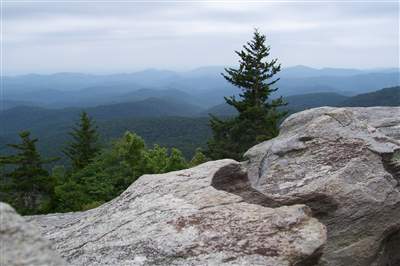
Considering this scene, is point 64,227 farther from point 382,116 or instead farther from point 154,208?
point 382,116

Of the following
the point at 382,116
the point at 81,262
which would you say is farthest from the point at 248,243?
the point at 382,116

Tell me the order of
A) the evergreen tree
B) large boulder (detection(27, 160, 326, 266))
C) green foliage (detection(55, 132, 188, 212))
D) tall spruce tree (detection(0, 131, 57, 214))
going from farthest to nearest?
tall spruce tree (detection(0, 131, 57, 214)) → the evergreen tree → green foliage (detection(55, 132, 188, 212)) → large boulder (detection(27, 160, 326, 266))

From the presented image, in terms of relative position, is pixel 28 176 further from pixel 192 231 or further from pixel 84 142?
pixel 192 231

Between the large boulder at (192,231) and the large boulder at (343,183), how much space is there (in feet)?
6.22

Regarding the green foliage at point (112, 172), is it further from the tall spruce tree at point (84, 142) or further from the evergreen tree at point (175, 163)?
the tall spruce tree at point (84, 142)

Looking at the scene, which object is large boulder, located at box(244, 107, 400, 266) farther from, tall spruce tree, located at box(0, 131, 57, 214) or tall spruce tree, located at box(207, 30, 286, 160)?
tall spruce tree, located at box(0, 131, 57, 214)

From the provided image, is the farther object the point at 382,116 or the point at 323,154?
the point at 382,116

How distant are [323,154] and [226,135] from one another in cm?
4301

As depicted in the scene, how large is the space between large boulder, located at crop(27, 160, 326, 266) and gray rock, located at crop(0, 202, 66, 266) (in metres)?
3.11

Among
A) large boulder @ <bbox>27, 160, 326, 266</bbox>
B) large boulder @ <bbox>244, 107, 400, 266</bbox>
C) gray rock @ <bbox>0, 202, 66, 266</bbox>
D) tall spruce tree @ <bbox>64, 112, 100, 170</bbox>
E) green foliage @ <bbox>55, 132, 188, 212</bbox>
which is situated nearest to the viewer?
gray rock @ <bbox>0, 202, 66, 266</bbox>

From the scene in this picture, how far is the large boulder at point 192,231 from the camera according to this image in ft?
29.7

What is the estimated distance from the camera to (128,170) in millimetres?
52375

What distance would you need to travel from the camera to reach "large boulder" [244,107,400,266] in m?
12.9

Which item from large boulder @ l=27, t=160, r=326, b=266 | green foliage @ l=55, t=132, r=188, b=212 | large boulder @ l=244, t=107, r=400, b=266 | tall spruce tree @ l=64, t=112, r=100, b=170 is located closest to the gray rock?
large boulder @ l=27, t=160, r=326, b=266
